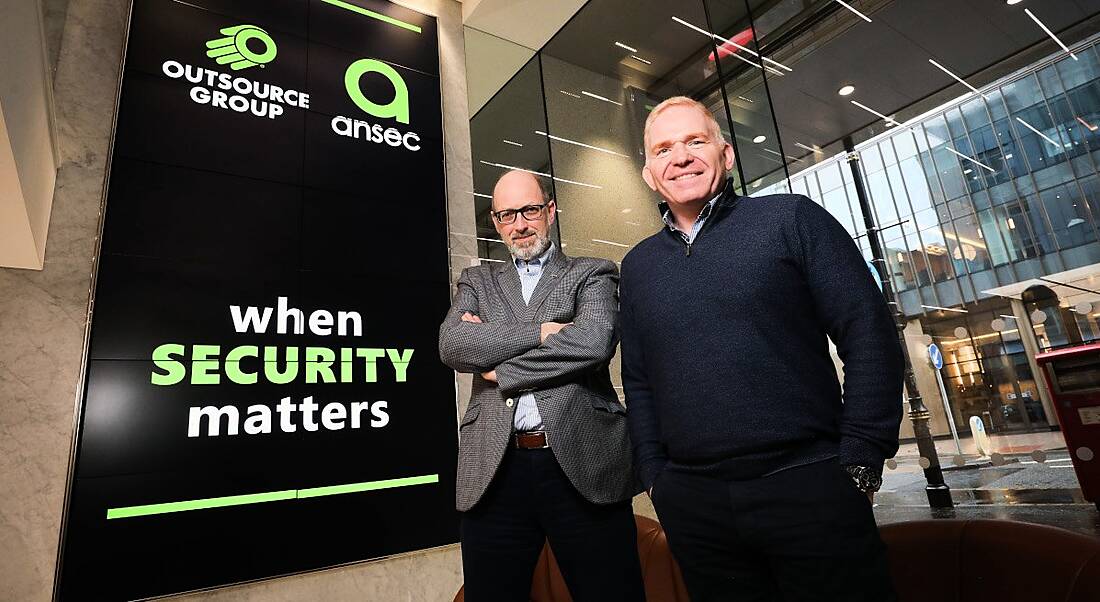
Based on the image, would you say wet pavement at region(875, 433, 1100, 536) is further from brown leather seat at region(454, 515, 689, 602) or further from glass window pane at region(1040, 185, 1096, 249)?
brown leather seat at region(454, 515, 689, 602)

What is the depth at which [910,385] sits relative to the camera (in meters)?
Result: 3.70

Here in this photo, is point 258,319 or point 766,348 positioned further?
point 258,319

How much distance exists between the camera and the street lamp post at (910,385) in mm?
3480

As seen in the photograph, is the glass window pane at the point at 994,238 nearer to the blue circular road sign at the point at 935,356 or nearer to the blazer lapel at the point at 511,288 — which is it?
the blue circular road sign at the point at 935,356

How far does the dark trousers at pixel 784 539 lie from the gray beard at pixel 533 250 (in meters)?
0.83

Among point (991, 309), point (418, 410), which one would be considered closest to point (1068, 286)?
point (991, 309)

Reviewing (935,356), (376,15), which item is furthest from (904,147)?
(376,15)

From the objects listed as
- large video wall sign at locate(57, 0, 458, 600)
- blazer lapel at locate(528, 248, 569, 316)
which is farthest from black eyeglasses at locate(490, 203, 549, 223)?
large video wall sign at locate(57, 0, 458, 600)

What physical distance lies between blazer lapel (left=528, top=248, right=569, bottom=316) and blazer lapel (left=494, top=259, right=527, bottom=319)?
0.03m

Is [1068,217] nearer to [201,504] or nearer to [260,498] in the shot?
[260,498]

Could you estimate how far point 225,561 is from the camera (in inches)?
114

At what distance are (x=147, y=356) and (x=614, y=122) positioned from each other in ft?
11.8

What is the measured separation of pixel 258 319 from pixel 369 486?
44.2 inches

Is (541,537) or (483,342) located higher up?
(483,342)
